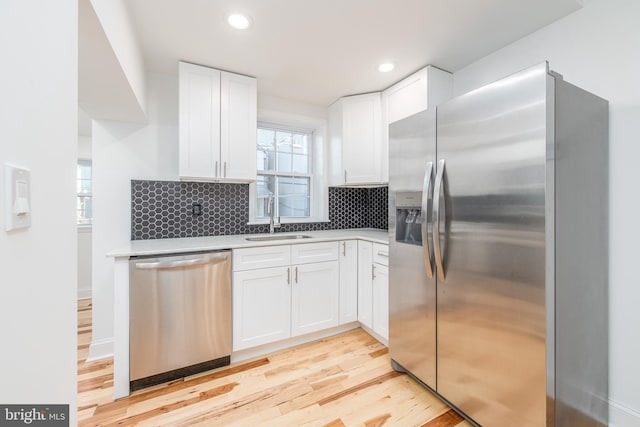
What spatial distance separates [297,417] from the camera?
1545 mm

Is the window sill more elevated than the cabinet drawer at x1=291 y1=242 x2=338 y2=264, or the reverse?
the window sill

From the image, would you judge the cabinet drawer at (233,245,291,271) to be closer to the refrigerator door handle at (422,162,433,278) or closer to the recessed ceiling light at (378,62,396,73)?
the refrigerator door handle at (422,162,433,278)

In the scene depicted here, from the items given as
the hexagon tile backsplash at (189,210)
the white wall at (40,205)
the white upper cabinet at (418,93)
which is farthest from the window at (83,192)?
the white upper cabinet at (418,93)

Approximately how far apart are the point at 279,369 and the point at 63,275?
1668 mm

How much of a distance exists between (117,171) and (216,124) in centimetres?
91

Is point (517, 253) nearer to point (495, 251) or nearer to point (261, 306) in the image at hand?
point (495, 251)

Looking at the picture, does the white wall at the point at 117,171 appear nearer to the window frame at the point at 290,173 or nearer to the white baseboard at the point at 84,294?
the window frame at the point at 290,173

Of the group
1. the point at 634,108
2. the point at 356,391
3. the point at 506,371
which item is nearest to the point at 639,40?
the point at 634,108

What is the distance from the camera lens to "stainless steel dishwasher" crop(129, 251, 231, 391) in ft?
5.65

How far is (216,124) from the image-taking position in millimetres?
2289

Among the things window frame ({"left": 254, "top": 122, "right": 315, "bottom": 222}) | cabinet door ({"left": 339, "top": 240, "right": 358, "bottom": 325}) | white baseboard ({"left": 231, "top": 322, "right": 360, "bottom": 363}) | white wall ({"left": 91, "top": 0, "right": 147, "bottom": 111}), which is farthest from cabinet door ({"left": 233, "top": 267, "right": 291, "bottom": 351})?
white wall ({"left": 91, "top": 0, "right": 147, "bottom": 111})

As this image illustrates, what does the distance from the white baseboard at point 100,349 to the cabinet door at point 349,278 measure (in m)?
1.96

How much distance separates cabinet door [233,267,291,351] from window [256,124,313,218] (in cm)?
91

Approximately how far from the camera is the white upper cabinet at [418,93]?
2.25 metres
